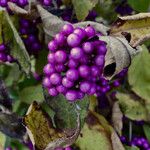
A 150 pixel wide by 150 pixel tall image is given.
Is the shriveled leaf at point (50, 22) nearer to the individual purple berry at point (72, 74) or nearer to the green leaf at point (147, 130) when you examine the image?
the individual purple berry at point (72, 74)

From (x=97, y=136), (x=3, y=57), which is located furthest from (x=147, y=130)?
(x=3, y=57)

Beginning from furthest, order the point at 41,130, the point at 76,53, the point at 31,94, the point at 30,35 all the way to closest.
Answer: the point at 31,94
the point at 30,35
the point at 41,130
the point at 76,53

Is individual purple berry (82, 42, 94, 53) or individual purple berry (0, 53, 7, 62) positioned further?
individual purple berry (0, 53, 7, 62)

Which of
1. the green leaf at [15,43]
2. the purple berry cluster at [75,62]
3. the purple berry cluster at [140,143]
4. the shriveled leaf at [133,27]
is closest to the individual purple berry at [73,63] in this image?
the purple berry cluster at [75,62]

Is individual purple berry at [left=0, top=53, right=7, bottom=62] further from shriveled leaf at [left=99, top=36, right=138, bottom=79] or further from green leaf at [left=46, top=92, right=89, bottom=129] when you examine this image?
shriveled leaf at [left=99, top=36, right=138, bottom=79]

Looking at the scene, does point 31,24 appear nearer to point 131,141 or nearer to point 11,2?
point 11,2

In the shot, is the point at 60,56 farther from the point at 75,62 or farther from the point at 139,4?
the point at 139,4

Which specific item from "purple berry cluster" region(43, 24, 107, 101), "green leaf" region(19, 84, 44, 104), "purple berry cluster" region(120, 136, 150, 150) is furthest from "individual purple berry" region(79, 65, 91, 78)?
"green leaf" region(19, 84, 44, 104)
